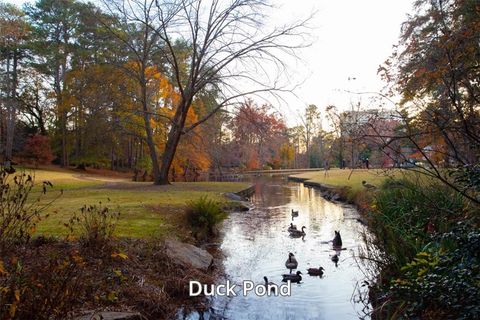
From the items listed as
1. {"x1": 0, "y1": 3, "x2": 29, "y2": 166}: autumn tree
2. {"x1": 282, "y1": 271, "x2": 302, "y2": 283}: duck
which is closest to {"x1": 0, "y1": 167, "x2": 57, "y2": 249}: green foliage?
{"x1": 282, "y1": 271, "x2": 302, "y2": 283}: duck

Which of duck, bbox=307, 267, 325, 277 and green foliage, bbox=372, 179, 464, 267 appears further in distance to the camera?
duck, bbox=307, 267, 325, 277

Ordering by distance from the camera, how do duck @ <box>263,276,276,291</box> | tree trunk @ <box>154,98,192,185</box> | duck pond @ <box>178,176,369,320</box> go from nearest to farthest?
duck pond @ <box>178,176,369,320</box> < duck @ <box>263,276,276,291</box> < tree trunk @ <box>154,98,192,185</box>

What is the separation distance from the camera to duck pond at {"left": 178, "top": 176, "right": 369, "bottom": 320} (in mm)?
5156

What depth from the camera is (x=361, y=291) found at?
5.72 m

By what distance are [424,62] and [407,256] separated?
632 cm

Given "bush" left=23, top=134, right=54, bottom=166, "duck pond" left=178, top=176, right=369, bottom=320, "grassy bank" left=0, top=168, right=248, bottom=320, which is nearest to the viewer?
Answer: "grassy bank" left=0, top=168, right=248, bottom=320

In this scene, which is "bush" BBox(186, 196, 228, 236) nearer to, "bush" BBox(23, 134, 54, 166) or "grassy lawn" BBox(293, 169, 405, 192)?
"grassy lawn" BBox(293, 169, 405, 192)

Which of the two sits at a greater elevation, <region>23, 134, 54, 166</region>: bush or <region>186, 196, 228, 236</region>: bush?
<region>23, 134, 54, 166</region>: bush

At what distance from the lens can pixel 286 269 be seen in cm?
699

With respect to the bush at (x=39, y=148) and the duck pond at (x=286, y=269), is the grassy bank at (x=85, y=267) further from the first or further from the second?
the bush at (x=39, y=148)

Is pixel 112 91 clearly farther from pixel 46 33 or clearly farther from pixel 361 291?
pixel 46 33

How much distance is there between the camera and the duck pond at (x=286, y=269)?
5156mm

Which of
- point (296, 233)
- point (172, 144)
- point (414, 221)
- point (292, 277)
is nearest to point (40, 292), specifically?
point (292, 277)

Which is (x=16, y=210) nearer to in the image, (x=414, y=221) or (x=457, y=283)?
(x=457, y=283)
